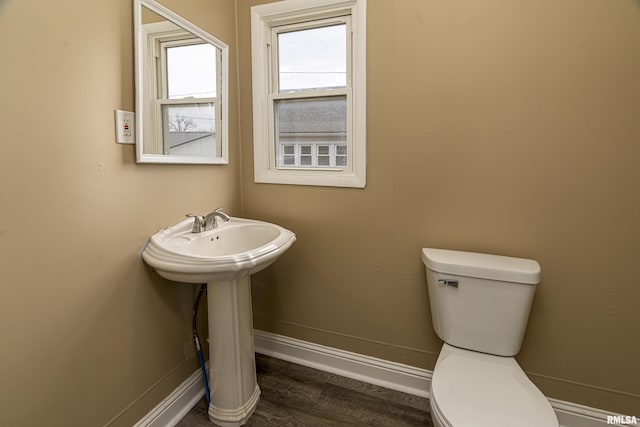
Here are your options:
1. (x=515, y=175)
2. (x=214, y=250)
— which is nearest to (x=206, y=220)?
(x=214, y=250)

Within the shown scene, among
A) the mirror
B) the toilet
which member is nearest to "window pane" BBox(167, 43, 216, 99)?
the mirror

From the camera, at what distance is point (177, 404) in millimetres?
1566

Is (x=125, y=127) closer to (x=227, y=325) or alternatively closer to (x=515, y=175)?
(x=227, y=325)

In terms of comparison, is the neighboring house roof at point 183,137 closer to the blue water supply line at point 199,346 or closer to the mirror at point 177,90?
the mirror at point 177,90

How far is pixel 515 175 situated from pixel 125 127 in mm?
1638

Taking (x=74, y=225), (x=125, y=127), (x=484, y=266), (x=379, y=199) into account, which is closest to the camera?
(x=74, y=225)

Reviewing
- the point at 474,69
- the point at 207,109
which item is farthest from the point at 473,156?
the point at 207,109

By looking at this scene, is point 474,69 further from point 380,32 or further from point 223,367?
point 223,367

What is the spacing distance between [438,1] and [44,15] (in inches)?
59.6

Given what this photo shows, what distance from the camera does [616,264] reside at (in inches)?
54.5

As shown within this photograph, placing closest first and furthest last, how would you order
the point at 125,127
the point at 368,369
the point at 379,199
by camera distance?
the point at 125,127
the point at 379,199
the point at 368,369

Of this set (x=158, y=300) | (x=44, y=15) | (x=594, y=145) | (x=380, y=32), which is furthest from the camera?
(x=380, y=32)

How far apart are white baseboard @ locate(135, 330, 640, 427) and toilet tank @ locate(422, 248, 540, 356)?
1.43 feet

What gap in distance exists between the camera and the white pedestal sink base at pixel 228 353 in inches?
59.0
